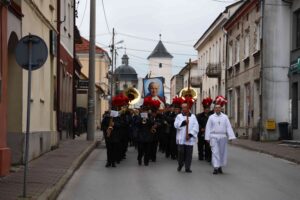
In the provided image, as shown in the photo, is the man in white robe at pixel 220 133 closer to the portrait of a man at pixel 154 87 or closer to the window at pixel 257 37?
the portrait of a man at pixel 154 87

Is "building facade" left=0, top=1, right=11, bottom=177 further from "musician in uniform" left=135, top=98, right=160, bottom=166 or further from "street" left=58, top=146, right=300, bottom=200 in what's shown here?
"musician in uniform" left=135, top=98, right=160, bottom=166

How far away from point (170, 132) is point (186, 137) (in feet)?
14.8

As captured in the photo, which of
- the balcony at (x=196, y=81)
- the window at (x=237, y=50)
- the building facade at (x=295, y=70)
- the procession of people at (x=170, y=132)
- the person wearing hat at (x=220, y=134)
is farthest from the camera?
the balcony at (x=196, y=81)

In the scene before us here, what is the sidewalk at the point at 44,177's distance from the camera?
10.5m

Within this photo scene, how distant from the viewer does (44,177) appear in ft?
41.9

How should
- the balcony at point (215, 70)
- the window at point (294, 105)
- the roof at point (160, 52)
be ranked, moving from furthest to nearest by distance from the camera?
the roof at point (160, 52) < the balcony at point (215, 70) < the window at point (294, 105)

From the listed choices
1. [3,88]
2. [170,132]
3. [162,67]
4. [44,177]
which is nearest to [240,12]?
[170,132]

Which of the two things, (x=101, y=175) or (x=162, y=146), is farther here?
Result: (x=162, y=146)

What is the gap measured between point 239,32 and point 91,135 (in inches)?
607

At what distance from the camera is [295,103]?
100 ft

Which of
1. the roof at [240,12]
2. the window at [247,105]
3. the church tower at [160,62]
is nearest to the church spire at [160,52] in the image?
the church tower at [160,62]

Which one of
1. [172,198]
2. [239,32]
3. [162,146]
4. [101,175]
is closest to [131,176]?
[101,175]

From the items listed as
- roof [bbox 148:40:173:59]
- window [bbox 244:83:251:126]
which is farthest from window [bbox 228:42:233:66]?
roof [bbox 148:40:173:59]

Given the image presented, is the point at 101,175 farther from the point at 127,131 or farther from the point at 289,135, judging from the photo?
the point at 289,135
